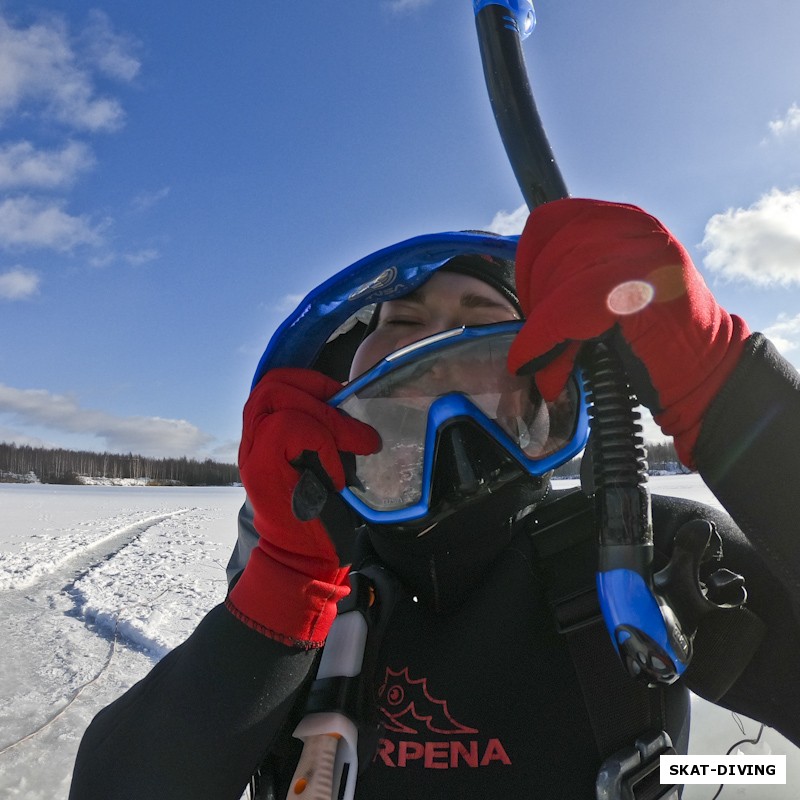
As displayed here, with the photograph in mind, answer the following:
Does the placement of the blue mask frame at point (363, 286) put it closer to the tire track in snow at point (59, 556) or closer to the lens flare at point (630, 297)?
the lens flare at point (630, 297)

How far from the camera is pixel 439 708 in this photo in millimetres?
1189

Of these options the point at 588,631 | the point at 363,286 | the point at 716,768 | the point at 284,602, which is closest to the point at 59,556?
the point at 284,602

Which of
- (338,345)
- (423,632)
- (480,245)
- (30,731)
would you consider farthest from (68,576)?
(480,245)

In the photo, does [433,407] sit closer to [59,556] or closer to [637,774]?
[637,774]

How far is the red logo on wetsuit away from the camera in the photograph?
3.69 ft

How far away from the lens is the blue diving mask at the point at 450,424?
129 centimetres

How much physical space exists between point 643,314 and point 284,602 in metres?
0.92

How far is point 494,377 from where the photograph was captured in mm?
1344

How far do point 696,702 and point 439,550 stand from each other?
180 cm

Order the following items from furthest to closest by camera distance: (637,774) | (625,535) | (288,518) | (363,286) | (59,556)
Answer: (59,556) < (363,286) < (288,518) < (637,774) < (625,535)

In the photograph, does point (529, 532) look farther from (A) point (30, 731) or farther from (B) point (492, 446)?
(A) point (30, 731)

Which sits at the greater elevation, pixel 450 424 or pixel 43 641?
pixel 450 424

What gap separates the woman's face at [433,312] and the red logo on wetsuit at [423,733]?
0.76 m

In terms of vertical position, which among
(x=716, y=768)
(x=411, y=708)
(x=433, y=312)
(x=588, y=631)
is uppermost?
(x=433, y=312)
